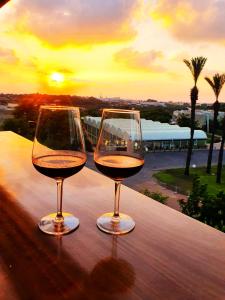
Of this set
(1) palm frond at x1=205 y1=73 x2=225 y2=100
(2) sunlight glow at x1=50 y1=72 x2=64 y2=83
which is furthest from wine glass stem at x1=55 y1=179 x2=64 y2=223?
(1) palm frond at x1=205 y1=73 x2=225 y2=100

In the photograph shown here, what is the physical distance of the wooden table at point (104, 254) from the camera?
1.03ft

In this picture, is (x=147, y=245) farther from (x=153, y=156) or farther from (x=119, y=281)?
(x=153, y=156)

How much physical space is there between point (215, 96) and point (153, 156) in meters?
4.23

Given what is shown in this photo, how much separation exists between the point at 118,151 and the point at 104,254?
6.4 inches

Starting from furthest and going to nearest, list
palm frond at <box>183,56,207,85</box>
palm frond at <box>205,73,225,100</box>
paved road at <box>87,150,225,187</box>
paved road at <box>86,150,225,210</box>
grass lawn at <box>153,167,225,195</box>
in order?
paved road at <box>87,150,225,187</box> → palm frond at <box>183,56,207,85</box> → palm frond at <box>205,73,225,100</box> → grass lawn at <box>153,167,225,195</box> → paved road at <box>86,150,225,210</box>

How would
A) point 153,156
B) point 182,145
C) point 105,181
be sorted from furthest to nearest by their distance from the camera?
point 182,145 < point 153,156 < point 105,181

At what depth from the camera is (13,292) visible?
1.00 ft

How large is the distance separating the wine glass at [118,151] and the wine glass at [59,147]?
0.04 m

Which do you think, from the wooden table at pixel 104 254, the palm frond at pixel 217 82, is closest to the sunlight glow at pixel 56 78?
the wooden table at pixel 104 254

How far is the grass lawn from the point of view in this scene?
8.45m

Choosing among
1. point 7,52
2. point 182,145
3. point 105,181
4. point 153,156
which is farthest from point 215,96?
point 105,181

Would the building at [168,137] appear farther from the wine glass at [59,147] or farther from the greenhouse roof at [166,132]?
the wine glass at [59,147]

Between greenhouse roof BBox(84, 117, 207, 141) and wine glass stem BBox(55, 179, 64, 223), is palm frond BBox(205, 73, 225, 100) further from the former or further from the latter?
wine glass stem BBox(55, 179, 64, 223)

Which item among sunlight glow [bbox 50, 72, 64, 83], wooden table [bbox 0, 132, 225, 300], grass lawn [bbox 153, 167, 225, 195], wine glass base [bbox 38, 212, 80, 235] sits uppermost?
sunlight glow [bbox 50, 72, 64, 83]
